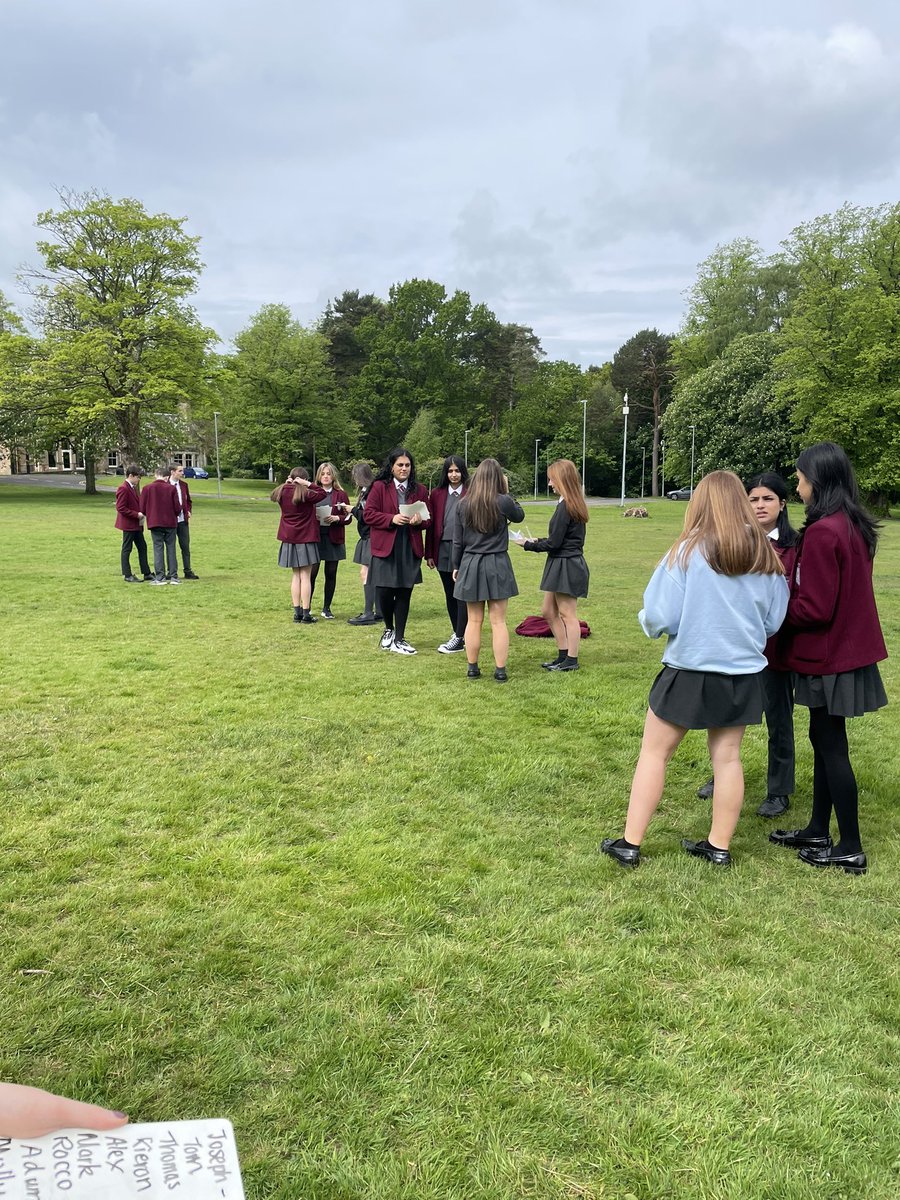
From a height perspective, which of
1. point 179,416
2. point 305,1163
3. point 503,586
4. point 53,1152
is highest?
point 179,416

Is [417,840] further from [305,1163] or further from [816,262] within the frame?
[816,262]

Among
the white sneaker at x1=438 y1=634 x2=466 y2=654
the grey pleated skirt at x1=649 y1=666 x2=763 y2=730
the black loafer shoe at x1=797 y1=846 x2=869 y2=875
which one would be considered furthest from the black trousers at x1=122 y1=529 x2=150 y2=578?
the black loafer shoe at x1=797 y1=846 x2=869 y2=875

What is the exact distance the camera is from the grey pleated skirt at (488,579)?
7.25 metres

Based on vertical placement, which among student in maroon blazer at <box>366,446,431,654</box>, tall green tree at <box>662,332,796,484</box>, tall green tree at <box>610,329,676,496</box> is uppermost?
tall green tree at <box>610,329,676,496</box>

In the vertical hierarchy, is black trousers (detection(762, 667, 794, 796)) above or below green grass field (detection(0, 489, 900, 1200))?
above

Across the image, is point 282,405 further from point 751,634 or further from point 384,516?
point 751,634

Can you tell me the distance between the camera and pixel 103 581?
13664mm

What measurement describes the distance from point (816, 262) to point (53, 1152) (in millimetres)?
41833

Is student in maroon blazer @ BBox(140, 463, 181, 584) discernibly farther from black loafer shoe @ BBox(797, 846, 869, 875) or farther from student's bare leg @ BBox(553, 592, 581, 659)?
black loafer shoe @ BBox(797, 846, 869, 875)

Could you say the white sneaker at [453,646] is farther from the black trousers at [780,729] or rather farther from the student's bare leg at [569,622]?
the black trousers at [780,729]

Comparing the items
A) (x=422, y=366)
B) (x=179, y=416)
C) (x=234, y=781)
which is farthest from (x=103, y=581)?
(x=422, y=366)

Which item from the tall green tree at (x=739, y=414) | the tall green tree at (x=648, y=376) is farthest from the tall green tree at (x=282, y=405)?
the tall green tree at (x=648, y=376)

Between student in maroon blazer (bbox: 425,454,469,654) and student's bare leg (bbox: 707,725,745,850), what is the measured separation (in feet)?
16.3

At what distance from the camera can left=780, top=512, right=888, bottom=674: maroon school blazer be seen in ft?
12.5
